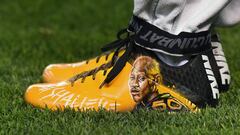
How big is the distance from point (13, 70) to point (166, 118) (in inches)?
37.7

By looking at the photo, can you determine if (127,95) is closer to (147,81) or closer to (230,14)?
(147,81)

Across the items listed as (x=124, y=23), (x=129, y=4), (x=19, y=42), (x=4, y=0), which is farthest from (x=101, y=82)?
(x=4, y=0)

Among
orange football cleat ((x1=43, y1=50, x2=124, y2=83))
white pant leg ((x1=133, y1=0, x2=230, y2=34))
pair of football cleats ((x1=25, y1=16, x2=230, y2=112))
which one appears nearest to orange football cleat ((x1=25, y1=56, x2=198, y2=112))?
pair of football cleats ((x1=25, y1=16, x2=230, y2=112))

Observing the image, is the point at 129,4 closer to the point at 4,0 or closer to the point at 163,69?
the point at 4,0

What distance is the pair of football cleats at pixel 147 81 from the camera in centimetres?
195

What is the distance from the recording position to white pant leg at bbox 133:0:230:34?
1919 mm

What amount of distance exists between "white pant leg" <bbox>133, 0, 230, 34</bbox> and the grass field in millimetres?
272

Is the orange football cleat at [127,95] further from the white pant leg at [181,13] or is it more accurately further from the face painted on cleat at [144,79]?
the white pant leg at [181,13]

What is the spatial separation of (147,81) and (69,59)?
0.94 metres

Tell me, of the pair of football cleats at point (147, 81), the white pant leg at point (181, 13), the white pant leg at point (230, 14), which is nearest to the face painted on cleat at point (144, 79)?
the pair of football cleats at point (147, 81)

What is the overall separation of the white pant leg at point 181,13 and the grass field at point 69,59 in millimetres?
272

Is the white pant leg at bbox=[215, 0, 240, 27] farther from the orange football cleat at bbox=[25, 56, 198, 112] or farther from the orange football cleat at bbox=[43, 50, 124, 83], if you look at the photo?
the orange football cleat at bbox=[43, 50, 124, 83]

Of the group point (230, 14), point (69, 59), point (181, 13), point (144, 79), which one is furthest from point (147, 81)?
point (69, 59)

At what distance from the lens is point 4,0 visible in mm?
4160
